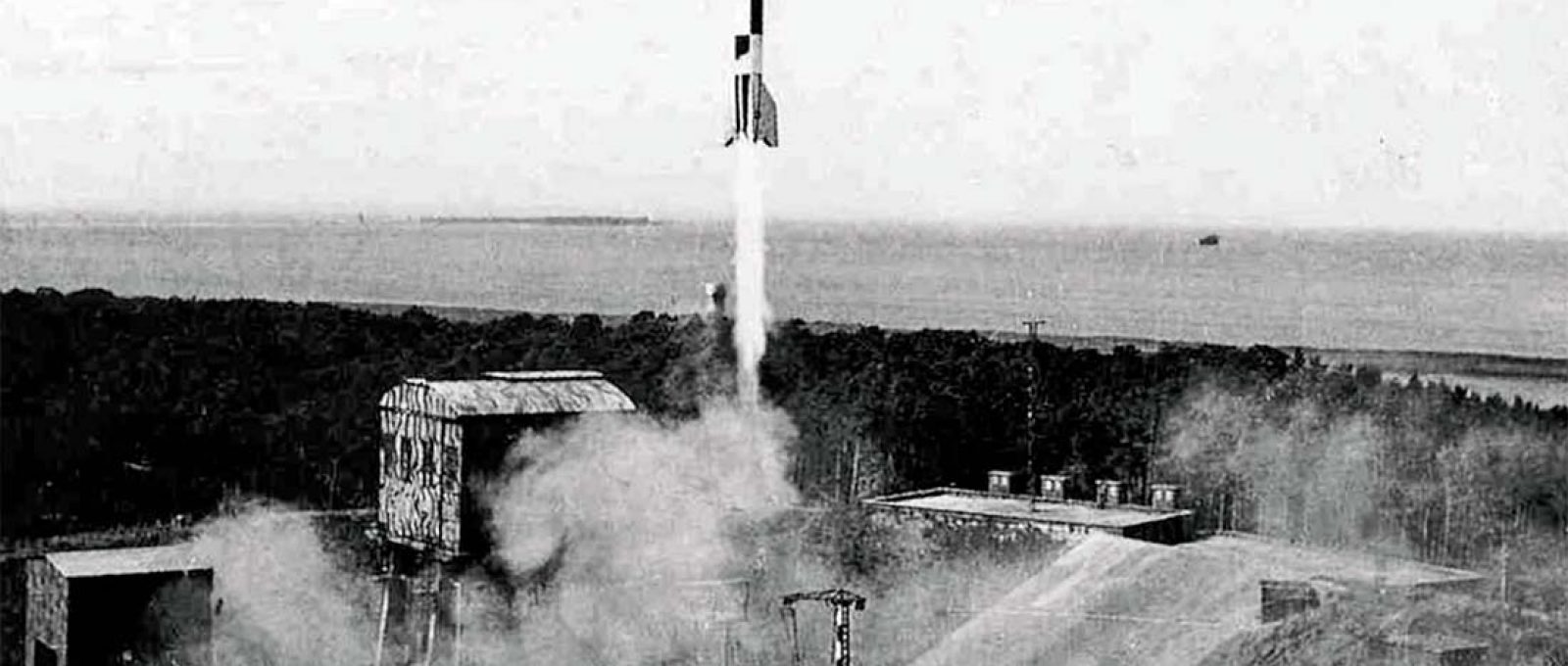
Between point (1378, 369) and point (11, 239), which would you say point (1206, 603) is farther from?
point (11, 239)

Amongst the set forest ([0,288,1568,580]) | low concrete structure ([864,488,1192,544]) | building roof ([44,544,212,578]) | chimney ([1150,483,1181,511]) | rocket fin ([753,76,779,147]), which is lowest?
building roof ([44,544,212,578])

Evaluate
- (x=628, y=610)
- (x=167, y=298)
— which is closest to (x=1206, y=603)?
(x=628, y=610)

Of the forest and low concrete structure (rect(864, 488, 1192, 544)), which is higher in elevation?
the forest

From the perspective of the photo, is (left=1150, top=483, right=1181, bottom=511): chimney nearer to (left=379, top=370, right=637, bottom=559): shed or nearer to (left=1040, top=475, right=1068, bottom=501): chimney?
(left=1040, top=475, right=1068, bottom=501): chimney

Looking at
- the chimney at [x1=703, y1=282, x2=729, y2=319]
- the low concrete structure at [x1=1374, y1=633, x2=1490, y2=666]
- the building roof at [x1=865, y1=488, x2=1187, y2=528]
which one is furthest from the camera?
the chimney at [x1=703, y1=282, x2=729, y2=319]

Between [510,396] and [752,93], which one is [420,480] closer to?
[510,396]

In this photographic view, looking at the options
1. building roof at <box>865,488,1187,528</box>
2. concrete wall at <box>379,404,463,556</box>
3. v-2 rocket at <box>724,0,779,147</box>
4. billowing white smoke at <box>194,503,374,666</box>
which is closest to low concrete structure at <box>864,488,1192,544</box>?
building roof at <box>865,488,1187,528</box>

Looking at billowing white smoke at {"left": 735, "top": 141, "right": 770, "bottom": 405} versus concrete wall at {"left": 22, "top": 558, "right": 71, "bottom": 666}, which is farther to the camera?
billowing white smoke at {"left": 735, "top": 141, "right": 770, "bottom": 405}
